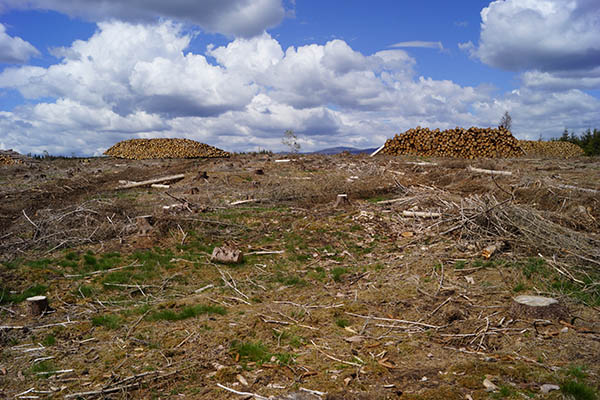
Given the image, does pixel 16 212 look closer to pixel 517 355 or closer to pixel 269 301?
pixel 269 301

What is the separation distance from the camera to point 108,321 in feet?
17.9

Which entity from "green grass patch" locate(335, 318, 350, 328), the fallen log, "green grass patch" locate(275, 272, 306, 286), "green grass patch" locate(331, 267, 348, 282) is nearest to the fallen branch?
"green grass patch" locate(331, 267, 348, 282)

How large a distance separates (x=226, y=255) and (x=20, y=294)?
135 inches

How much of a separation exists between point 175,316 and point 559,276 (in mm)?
5720

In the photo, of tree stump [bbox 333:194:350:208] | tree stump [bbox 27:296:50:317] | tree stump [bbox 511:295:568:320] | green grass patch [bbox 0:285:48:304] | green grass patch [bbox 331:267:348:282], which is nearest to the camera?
tree stump [bbox 511:295:568:320]

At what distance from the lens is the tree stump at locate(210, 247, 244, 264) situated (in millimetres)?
7633

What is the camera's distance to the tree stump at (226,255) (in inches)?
301

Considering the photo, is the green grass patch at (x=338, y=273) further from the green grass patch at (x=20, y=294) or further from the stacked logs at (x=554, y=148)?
the stacked logs at (x=554, y=148)

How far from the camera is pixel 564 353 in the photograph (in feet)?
13.4

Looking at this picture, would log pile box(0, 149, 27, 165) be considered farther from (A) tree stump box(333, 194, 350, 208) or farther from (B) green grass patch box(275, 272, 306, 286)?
(B) green grass patch box(275, 272, 306, 286)

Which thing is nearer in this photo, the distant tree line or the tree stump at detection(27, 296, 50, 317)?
the tree stump at detection(27, 296, 50, 317)

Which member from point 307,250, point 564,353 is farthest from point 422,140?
point 564,353

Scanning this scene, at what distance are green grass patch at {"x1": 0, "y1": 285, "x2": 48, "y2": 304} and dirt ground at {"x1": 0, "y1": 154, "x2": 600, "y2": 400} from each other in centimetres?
3

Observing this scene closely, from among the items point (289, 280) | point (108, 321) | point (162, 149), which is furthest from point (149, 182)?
point (162, 149)
